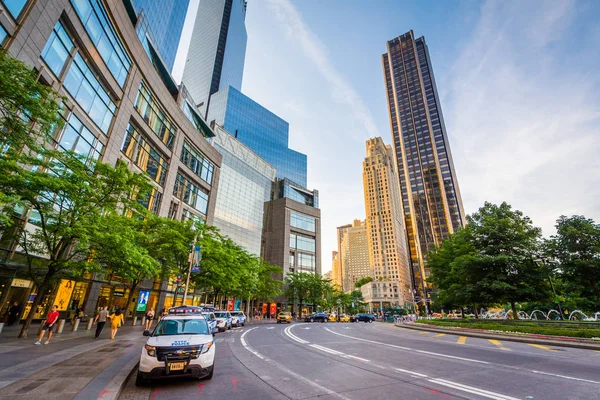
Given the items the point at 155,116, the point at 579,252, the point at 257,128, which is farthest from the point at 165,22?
the point at 579,252

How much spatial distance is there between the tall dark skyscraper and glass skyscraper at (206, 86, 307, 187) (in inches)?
2793

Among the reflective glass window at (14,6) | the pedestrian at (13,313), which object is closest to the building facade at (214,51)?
the reflective glass window at (14,6)

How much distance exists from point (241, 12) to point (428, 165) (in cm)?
13388

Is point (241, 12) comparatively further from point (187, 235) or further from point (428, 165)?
point (187, 235)

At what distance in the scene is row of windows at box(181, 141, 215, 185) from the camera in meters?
44.5

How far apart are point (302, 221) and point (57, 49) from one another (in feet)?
245

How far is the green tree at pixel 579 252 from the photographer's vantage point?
2347 centimetres

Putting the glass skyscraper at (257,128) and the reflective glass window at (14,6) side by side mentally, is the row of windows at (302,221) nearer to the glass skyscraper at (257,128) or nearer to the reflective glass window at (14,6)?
the glass skyscraper at (257,128)

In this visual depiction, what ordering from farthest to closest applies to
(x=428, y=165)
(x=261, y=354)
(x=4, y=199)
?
(x=428, y=165) < (x=261, y=354) < (x=4, y=199)

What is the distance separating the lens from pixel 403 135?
16350 centimetres

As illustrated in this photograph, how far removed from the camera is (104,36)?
25.2 metres

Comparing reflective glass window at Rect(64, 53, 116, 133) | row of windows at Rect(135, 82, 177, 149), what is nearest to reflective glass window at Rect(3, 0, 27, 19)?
reflective glass window at Rect(64, 53, 116, 133)

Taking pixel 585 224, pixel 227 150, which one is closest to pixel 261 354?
pixel 585 224

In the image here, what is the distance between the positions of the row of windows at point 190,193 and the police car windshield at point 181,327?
36.2 metres
